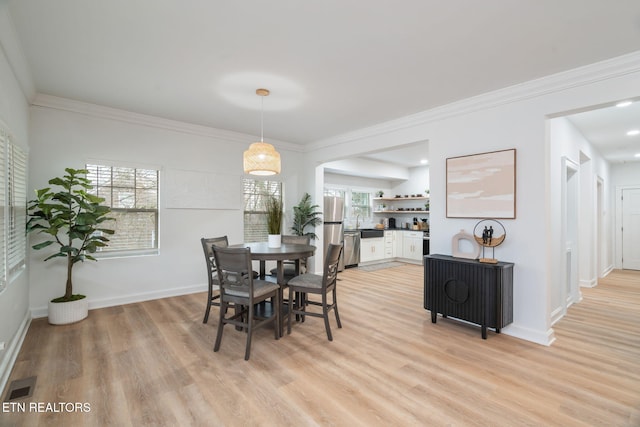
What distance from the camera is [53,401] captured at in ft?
6.59

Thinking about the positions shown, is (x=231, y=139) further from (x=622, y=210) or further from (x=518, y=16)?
(x=622, y=210)

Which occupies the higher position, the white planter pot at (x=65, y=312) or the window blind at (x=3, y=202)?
the window blind at (x=3, y=202)

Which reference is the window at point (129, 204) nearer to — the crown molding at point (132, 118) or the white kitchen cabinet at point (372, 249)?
the crown molding at point (132, 118)

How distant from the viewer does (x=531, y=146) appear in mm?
3039

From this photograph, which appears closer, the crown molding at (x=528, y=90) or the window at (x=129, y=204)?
the crown molding at (x=528, y=90)

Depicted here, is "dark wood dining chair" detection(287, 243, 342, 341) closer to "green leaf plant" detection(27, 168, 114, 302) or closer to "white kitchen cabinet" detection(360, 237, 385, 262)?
"green leaf plant" detection(27, 168, 114, 302)

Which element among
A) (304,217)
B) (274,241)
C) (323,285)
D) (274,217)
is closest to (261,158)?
(274,241)

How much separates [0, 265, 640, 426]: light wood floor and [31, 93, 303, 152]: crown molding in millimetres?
2570

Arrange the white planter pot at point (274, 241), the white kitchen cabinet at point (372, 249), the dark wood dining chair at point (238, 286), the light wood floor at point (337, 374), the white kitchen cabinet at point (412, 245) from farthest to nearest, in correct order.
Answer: the white kitchen cabinet at point (412, 245)
the white kitchen cabinet at point (372, 249)
the white planter pot at point (274, 241)
the dark wood dining chair at point (238, 286)
the light wood floor at point (337, 374)

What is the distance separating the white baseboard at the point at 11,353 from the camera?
2.21 m

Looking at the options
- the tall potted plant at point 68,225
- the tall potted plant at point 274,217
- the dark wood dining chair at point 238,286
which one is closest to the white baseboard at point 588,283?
the tall potted plant at point 274,217

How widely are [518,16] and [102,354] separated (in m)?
4.24

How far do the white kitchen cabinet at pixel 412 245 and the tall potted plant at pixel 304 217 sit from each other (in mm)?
3046

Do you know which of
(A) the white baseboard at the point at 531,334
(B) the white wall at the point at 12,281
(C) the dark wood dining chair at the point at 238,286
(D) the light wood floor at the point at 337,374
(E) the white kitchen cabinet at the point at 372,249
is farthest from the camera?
(E) the white kitchen cabinet at the point at 372,249
